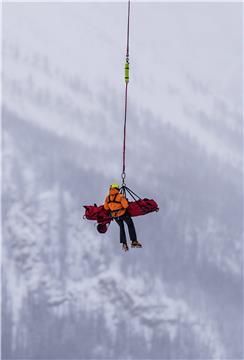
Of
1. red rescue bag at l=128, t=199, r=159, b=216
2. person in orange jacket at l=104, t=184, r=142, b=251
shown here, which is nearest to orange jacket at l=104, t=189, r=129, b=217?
person in orange jacket at l=104, t=184, r=142, b=251

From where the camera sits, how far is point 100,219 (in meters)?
47.3

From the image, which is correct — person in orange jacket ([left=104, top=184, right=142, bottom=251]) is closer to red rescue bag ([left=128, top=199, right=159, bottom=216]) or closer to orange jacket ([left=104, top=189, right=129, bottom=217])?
orange jacket ([left=104, top=189, right=129, bottom=217])

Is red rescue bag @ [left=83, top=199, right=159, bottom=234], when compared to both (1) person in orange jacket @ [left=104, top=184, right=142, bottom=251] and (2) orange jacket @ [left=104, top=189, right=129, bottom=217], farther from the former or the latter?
(2) orange jacket @ [left=104, top=189, right=129, bottom=217]

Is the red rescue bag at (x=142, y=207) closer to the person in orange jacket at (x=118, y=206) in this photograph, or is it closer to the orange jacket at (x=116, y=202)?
the person in orange jacket at (x=118, y=206)

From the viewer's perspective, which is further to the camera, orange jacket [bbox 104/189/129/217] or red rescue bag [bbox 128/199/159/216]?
red rescue bag [bbox 128/199/159/216]

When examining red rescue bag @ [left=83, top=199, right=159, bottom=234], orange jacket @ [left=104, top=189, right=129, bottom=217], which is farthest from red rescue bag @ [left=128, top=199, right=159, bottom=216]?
orange jacket @ [left=104, top=189, right=129, bottom=217]

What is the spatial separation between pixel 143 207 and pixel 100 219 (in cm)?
279

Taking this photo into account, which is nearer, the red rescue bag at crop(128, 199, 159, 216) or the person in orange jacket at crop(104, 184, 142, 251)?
the person in orange jacket at crop(104, 184, 142, 251)

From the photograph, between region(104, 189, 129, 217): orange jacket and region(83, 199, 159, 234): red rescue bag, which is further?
region(83, 199, 159, 234): red rescue bag

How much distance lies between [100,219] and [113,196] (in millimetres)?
2117

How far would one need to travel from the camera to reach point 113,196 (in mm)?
45875

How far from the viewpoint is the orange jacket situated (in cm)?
4572

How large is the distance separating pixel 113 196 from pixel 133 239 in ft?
8.70

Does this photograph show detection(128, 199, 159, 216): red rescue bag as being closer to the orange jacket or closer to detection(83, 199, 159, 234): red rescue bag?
detection(83, 199, 159, 234): red rescue bag
